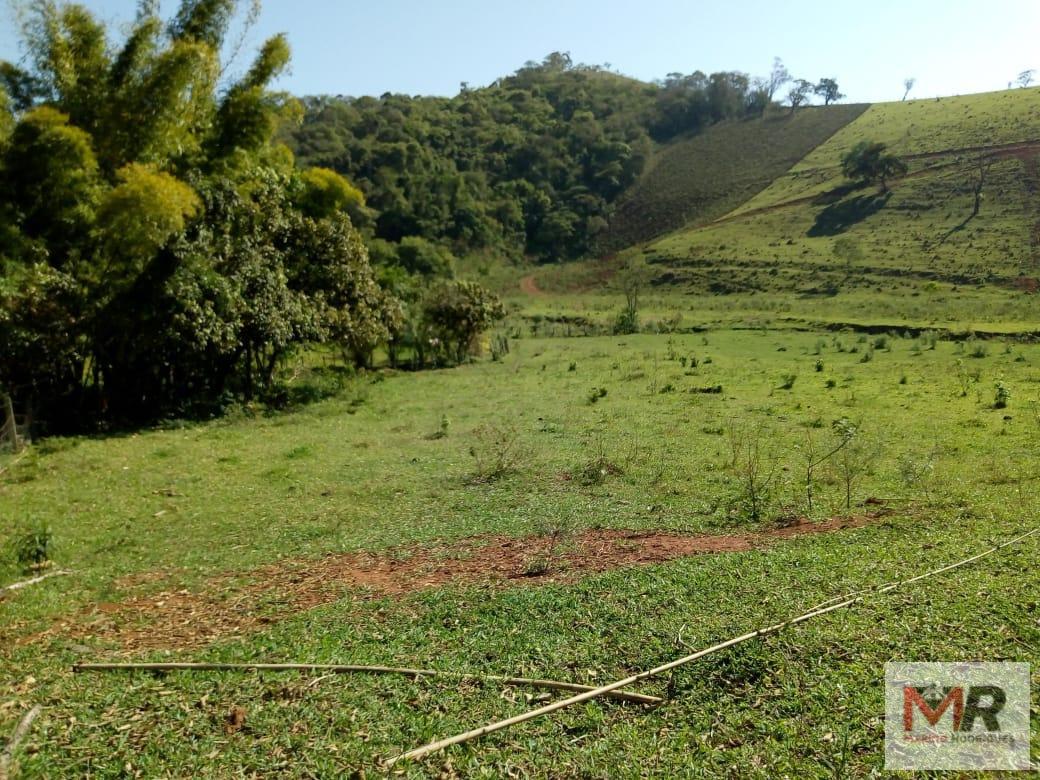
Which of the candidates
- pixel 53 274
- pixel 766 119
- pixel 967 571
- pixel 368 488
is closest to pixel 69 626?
pixel 368 488

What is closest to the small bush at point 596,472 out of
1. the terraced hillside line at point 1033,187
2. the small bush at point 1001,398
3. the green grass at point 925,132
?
the small bush at point 1001,398

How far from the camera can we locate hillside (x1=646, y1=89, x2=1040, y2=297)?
46.8 metres

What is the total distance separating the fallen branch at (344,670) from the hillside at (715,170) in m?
75.1

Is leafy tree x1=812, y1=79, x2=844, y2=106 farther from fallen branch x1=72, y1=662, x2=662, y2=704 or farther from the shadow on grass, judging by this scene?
fallen branch x1=72, y1=662, x2=662, y2=704

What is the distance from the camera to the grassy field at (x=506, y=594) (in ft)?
12.7

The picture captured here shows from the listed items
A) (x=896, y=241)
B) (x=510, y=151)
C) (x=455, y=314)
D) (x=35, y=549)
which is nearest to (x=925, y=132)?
(x=896, y=241)

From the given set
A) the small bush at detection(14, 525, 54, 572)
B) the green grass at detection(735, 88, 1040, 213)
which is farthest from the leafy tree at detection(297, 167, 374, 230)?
the green grass at detection(735, 88, 1040, 213)

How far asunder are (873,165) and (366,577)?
69935 mm

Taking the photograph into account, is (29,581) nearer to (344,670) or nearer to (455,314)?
(344,670)

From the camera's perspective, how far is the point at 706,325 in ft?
126

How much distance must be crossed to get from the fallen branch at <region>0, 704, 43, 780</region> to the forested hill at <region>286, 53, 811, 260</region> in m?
70.8

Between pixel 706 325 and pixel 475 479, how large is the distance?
30.2 m

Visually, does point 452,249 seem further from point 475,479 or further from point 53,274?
point 475,479

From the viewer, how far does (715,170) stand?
3378 inches
